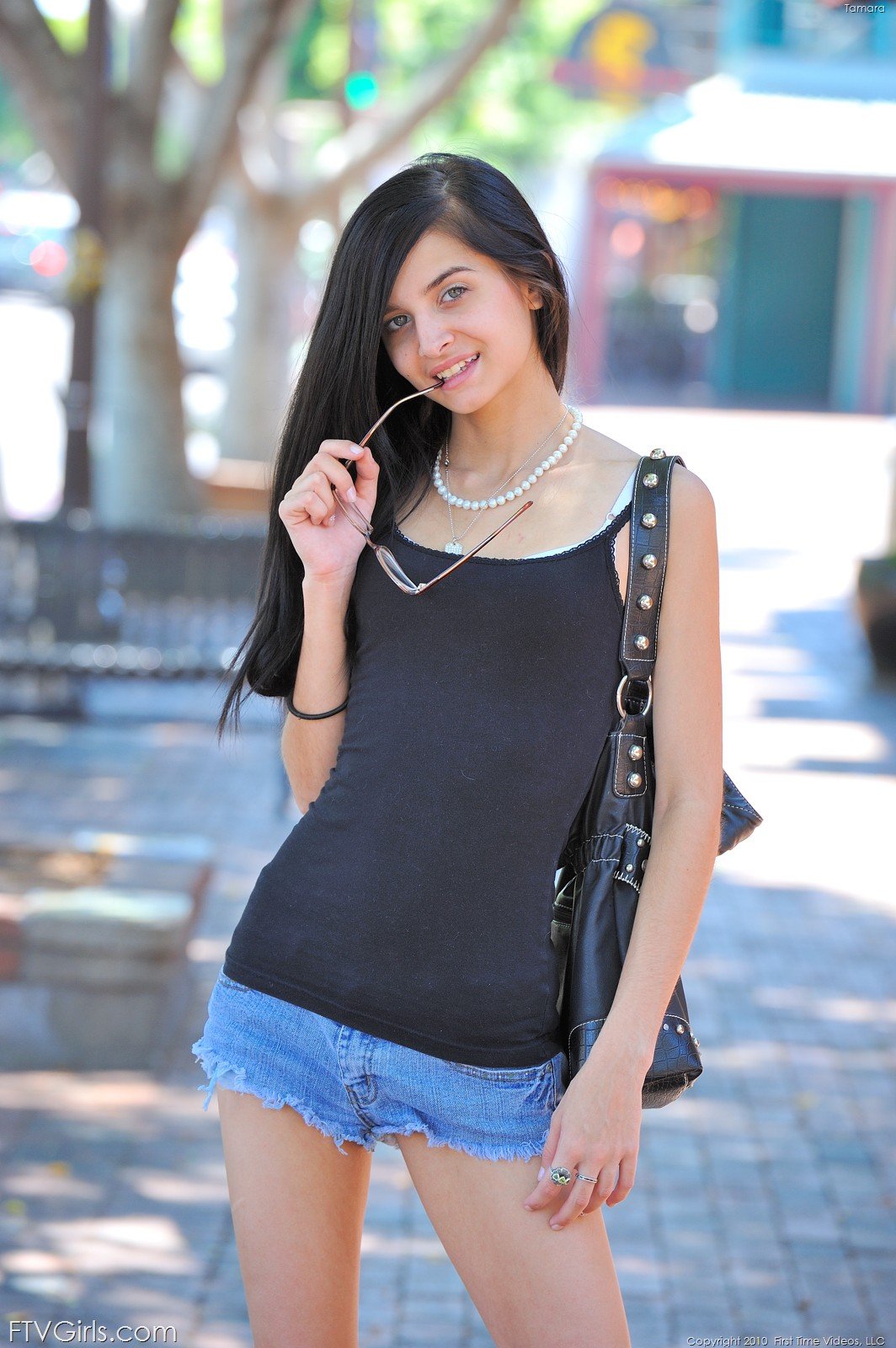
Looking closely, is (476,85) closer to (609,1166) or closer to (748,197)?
(748,197)

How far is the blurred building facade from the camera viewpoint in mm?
23297

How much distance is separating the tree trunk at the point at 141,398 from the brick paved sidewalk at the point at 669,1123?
2457 mm

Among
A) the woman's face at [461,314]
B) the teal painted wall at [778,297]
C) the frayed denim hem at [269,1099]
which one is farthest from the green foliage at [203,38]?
the frayed denim hem at [269,1099]

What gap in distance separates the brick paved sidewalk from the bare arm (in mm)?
1505

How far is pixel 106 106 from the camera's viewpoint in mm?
8875

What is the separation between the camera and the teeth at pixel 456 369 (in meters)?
2.22

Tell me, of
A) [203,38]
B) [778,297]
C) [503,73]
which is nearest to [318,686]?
[203,38]

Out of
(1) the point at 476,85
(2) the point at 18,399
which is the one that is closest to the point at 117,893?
(2) the point at 18,399

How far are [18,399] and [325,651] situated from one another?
16.5 meters

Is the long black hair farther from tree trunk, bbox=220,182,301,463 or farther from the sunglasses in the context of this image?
tree trunk, bbox=220,182,301,463

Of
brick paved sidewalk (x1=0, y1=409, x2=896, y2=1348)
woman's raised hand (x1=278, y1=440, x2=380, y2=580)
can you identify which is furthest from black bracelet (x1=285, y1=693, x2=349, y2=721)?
brick paved sidewalk (x1=0, y1=409, x2=896, y2=1348)

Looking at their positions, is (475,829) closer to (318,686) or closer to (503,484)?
(318,686)

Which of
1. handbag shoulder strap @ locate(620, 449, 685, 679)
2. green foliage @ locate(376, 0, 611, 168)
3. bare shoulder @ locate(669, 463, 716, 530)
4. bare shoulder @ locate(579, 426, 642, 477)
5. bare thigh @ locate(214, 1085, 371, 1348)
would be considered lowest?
bare thigh @ locate(214, 1085, 371, 1348)

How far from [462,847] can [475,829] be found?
0.03m
